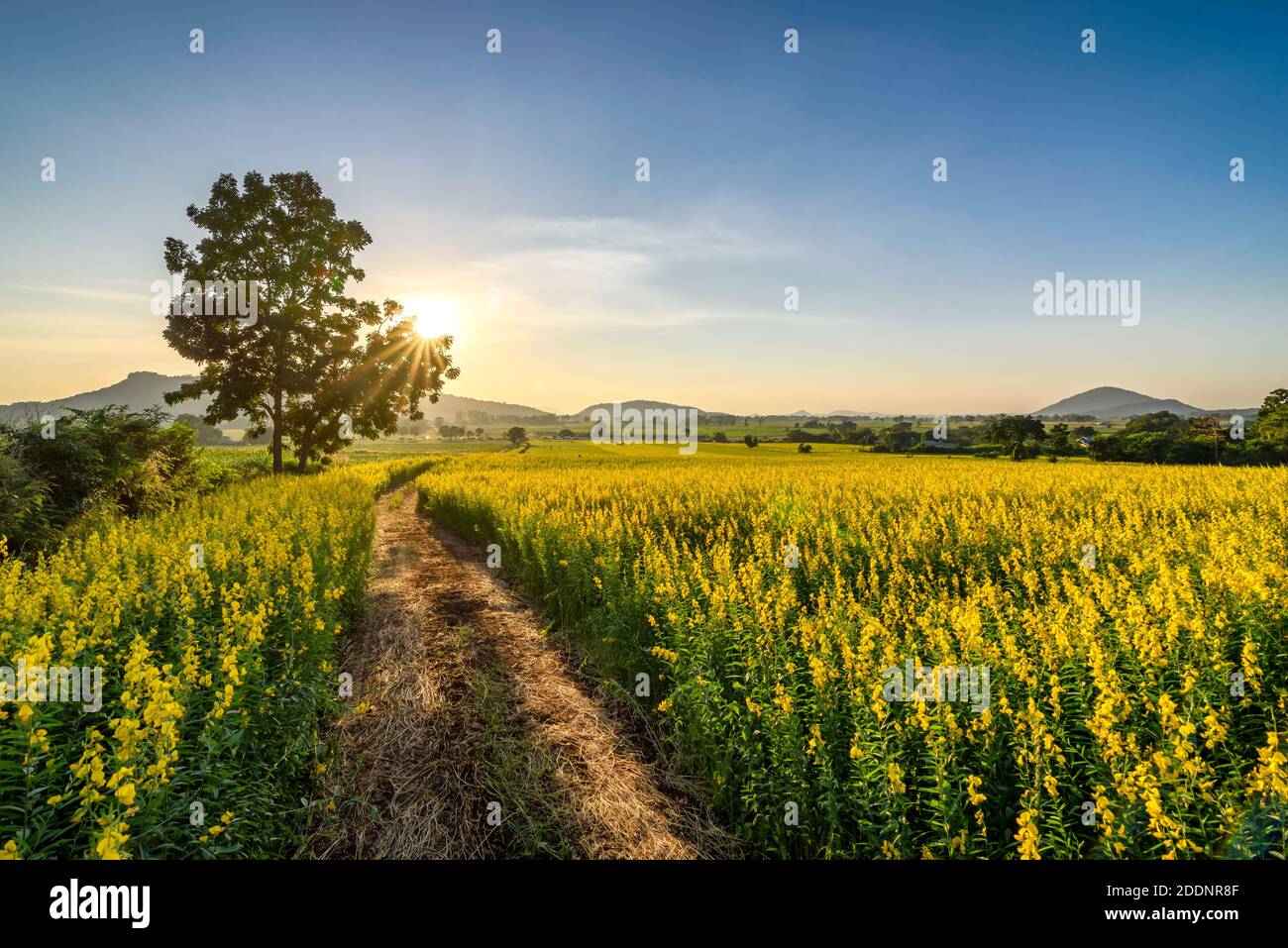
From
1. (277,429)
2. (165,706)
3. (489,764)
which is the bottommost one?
(489,764)

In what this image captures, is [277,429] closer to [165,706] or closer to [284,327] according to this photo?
[284,327]

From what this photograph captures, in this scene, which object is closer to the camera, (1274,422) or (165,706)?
(165,706)

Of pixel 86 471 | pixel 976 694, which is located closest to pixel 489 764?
pixel 976 694

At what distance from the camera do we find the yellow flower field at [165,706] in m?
2.87

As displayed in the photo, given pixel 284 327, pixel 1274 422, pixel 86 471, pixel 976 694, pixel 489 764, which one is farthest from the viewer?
pixel 1274 422

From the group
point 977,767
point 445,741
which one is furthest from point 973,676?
point 445,741

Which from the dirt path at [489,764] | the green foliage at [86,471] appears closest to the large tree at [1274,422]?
the dirt path at [489,764]

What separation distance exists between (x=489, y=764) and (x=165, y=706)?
3.34 meters

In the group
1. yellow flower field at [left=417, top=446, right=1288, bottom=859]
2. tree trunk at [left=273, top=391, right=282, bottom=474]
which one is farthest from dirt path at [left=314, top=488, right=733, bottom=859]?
tree trunk at [left=273, top=391, right=282, bottom=474]

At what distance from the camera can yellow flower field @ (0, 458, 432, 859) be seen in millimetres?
2873

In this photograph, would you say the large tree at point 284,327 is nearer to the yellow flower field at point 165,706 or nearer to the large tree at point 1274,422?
the yellow flower field at point 165,706

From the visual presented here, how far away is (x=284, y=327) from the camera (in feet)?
99.1

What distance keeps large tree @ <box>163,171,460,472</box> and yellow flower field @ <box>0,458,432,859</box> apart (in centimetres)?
2708

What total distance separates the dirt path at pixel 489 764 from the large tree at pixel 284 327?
1095 inches
